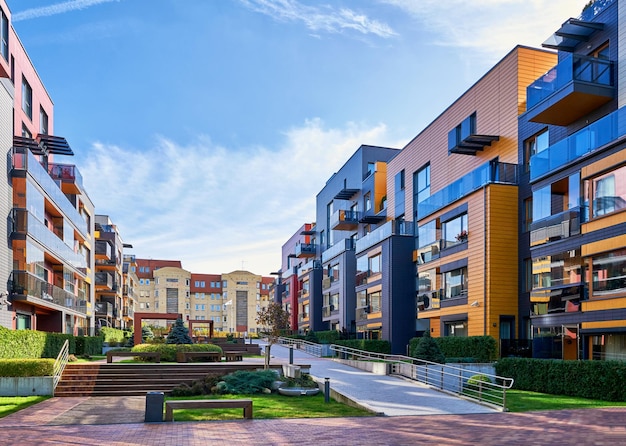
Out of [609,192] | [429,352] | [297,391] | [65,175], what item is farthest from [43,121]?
[609,192]

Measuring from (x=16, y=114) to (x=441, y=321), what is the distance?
2481cm

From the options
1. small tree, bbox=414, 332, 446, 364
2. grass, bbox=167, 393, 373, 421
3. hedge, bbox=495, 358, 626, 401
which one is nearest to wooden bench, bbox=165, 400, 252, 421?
grass, bbox=167, 393, 373, 421

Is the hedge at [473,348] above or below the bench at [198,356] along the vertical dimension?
above

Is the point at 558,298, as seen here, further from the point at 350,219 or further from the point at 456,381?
the point at 350,219

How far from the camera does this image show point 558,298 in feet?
75.3

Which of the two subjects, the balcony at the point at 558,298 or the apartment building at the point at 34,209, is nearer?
the balcony at the point at 558,298

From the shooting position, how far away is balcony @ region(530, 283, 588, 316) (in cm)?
2188

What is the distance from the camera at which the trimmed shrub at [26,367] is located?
773 inches

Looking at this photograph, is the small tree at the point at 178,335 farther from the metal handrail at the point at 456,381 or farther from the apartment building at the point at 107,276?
the apartment building at the point at 107,276

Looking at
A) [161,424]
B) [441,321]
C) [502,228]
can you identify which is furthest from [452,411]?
[441,321]

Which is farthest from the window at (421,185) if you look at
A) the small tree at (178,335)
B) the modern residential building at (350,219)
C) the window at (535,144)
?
the small tree at (178,335)

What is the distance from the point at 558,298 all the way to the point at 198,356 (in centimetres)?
1598

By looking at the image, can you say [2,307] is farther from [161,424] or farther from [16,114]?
[161,424]

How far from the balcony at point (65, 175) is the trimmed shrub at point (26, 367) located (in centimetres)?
2242
